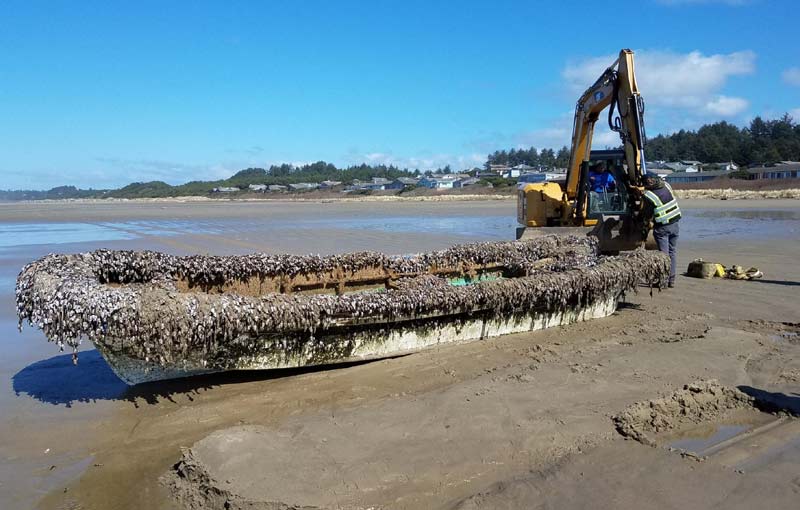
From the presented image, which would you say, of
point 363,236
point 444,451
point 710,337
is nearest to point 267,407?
point 444,451

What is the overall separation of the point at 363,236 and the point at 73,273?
1385 centimetres

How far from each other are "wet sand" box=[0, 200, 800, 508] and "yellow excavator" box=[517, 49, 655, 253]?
2801 mm

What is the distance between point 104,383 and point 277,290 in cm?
178

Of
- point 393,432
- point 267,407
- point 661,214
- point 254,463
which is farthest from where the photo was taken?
point 661,214

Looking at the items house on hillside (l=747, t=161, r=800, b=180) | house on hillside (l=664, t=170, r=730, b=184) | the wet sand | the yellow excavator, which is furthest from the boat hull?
house on hillside (l=747, t=161, r=800, b=180)

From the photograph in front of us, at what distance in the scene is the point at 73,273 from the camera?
4.42m

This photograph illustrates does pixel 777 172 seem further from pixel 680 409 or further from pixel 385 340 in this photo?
pixel 385 340

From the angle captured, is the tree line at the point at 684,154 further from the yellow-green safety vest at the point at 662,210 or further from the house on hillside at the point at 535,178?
the yellow-green safety vest at the point at 662,210

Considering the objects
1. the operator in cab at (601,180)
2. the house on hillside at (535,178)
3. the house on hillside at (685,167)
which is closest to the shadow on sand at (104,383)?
the operator in cab at (601,180)

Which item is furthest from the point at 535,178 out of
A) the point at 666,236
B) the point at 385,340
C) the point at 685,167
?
the point at 385,340

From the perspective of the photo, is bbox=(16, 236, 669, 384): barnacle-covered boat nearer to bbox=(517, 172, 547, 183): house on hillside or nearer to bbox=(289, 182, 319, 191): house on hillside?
bbox=(517, 172, 547, 183): house on hillside

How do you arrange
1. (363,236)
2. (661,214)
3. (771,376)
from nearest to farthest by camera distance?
1. (771,376)
2. (661,214)
3. (363,236)

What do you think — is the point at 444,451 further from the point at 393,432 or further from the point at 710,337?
the point at 710,337

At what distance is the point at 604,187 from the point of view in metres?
9.74
